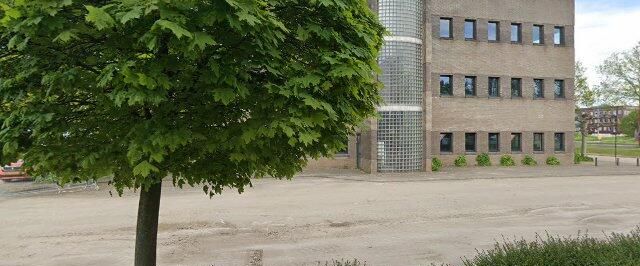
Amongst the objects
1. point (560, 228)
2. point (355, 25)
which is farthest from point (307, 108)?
point (560, 228)

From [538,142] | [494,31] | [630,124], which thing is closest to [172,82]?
[494,31]

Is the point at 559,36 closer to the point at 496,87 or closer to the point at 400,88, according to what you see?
the point at 496,87

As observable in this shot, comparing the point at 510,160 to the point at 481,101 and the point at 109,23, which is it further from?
the point at 109,23

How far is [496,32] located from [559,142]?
918cm

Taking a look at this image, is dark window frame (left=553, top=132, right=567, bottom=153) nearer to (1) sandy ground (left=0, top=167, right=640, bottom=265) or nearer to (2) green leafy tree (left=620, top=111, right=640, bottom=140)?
(1) sandy ground (left=0, top=167, right=640, bottom=265)

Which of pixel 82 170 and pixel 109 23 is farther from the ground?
pixel 109 23

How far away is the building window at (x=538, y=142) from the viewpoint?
108ft

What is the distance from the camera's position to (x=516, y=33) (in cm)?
3228

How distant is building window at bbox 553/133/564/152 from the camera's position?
3344 centimetres

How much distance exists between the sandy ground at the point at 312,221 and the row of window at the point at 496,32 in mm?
12997

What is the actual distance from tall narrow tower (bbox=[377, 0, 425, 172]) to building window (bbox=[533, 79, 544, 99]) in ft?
35.7

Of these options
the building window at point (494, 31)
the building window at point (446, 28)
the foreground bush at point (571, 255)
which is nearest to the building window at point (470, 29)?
the building window at point (446, 28)

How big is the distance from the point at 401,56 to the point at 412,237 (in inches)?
657

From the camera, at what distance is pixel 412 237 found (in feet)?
35.0
